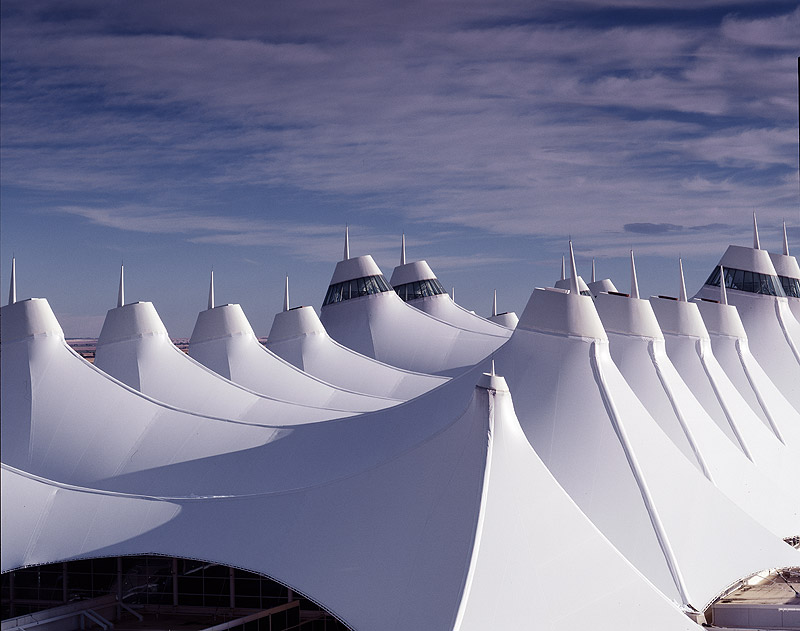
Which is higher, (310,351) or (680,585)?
(310,351)

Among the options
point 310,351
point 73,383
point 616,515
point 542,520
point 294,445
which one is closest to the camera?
point 542,520

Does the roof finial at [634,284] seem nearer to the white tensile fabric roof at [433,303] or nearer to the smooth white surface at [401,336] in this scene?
the smooth white surface at [401,336]

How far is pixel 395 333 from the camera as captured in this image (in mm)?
45688

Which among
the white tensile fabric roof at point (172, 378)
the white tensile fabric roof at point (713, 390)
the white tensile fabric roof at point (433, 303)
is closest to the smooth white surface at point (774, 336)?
the white tensile fabric roof at point (713, 390)

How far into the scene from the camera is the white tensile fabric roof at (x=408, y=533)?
15680 millimetres

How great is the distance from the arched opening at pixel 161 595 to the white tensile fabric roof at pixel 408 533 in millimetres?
1889

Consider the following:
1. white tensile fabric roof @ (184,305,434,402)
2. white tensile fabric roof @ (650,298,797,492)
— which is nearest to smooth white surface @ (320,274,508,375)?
white tensile fabric roof @ (184,305,434,402)

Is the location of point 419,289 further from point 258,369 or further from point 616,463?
point 616,463

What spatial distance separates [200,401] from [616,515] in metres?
14.0

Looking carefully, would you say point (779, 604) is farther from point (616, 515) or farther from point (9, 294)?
point (9, 294)

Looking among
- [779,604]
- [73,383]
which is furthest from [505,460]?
[73,383]

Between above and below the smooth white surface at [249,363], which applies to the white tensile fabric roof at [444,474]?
below

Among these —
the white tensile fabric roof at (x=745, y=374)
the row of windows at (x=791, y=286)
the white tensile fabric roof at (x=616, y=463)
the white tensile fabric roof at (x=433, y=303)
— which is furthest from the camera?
the white tensile fabric roof at (x=433, y=303)

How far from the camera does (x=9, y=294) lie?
29672 millimetres
